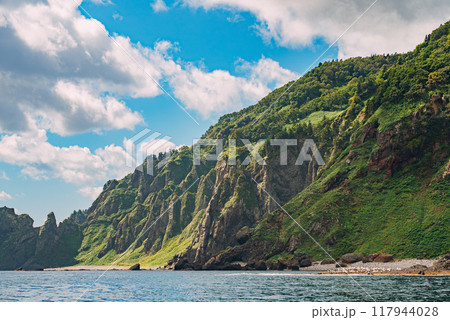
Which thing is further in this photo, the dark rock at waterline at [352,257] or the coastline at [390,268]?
the dark rock at waterline at [352,257]

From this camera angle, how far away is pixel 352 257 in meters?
111

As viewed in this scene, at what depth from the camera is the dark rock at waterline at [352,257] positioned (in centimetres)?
10947

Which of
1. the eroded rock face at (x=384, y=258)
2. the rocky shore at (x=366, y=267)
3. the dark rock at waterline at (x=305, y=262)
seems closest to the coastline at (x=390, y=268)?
the rocky shore at (x=366, y=267)

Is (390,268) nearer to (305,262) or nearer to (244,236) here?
(305,262)

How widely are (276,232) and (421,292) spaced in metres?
99.6

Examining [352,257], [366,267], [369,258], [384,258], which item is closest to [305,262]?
[352,257]

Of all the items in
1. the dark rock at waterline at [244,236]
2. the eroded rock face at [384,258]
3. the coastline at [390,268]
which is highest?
the dark rock at waterline at [244,236]

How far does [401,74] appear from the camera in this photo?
484 ft

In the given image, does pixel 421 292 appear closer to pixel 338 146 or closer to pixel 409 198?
pixel 409 198

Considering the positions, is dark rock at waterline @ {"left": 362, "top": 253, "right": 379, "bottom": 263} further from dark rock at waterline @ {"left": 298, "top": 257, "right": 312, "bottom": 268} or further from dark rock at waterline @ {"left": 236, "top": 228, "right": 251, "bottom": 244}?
dark rock at waterline @ {"left": 236, "top": 228, "right": 251, "bottom": 244}

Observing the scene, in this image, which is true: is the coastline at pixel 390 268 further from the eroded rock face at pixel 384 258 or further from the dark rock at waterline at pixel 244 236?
the dark rock at waterline at pixel 244 236

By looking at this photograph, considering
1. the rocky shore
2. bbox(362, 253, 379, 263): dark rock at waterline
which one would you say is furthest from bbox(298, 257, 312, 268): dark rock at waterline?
bbox(362, 253, 379, 263): dark rock at waterline

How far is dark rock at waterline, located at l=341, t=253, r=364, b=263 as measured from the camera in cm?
10947
